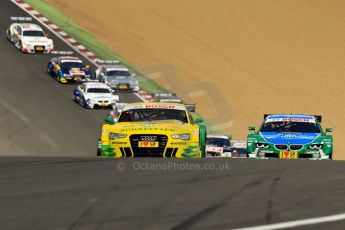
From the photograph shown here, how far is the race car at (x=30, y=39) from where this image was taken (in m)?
53.8

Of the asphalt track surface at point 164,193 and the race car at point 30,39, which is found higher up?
the asphalt track surface at point 164,193

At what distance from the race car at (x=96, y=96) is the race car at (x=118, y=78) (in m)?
3.11

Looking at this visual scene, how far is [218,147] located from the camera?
35.3 m

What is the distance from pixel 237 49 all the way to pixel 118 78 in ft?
43.4

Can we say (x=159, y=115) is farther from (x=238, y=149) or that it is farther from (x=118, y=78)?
(x=118, y=78)

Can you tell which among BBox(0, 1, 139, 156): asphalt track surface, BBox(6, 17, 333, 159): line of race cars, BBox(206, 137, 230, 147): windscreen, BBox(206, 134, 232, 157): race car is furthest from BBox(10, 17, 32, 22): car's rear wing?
BBox(6, 17, 333, 159): line of race cars

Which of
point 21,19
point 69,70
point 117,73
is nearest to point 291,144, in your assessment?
point 117,73

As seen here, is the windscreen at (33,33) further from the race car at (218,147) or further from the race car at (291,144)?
the race car at (291,144)

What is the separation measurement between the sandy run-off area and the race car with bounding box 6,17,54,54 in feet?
18.6

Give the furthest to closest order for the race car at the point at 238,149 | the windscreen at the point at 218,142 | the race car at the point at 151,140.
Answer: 1. the race car at the point at 238,149
2. the windscreen at the point at 218,142
3. the race car at the point at 151,140

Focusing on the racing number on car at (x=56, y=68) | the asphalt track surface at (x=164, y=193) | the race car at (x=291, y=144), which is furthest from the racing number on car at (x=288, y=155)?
the racing number on car at (x=56, y=68)

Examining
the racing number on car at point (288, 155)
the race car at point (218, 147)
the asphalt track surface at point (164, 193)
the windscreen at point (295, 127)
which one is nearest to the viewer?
the asphalt track surface at point (164, 193)

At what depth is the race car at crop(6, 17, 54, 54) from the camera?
53.8 meters

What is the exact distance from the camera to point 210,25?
2534 inches
